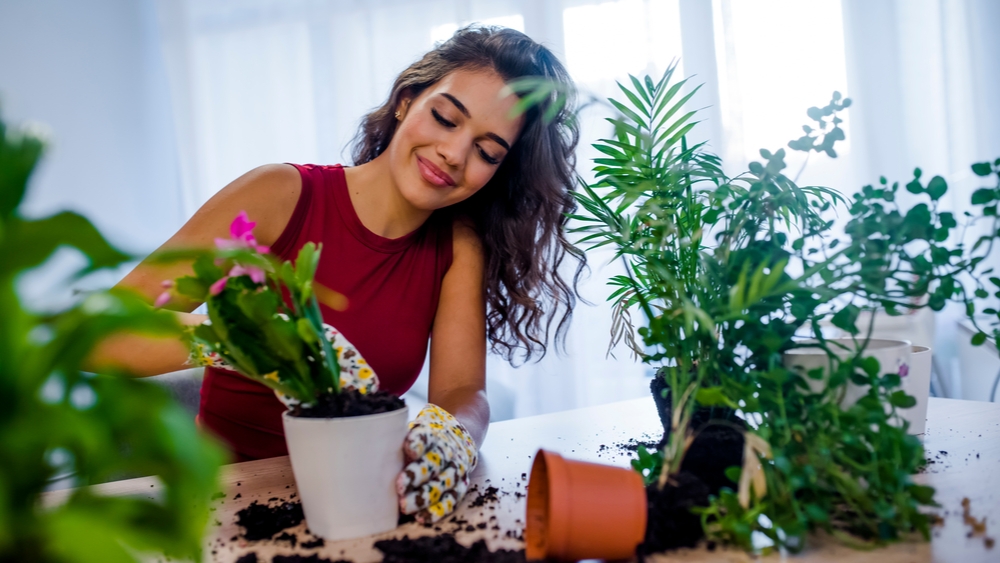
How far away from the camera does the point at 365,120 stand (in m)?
1.56

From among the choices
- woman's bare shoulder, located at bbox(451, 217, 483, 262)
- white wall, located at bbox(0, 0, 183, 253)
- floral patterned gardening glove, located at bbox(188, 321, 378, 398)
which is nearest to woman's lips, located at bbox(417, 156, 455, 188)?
woman's bare shoulder, located at bbox(451, 217, 483, 262)

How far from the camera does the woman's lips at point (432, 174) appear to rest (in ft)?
4.03

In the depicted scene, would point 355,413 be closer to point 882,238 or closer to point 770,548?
point 770,548

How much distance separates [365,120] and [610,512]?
1.26 metres

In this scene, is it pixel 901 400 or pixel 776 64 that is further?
pixel 776 64

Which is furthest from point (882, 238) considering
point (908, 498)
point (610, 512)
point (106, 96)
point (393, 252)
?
point (106, 96)

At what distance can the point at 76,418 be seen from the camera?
311mm

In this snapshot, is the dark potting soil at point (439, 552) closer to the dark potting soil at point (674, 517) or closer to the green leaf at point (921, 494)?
the dark potting soil at point (674, 517)

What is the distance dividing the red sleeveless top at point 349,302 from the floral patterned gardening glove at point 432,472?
58cm

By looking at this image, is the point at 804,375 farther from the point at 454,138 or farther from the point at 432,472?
the point at 454,138

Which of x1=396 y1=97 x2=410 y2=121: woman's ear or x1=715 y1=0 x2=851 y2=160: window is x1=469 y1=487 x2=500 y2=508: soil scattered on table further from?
x1=715 y1=0 x2=851 y2=160: window

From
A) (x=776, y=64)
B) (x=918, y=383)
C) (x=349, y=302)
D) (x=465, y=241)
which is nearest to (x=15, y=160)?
(x=918, y=383)

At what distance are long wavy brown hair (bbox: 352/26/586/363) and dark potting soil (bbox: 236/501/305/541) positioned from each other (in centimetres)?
74

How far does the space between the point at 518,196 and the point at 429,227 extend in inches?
8.1
